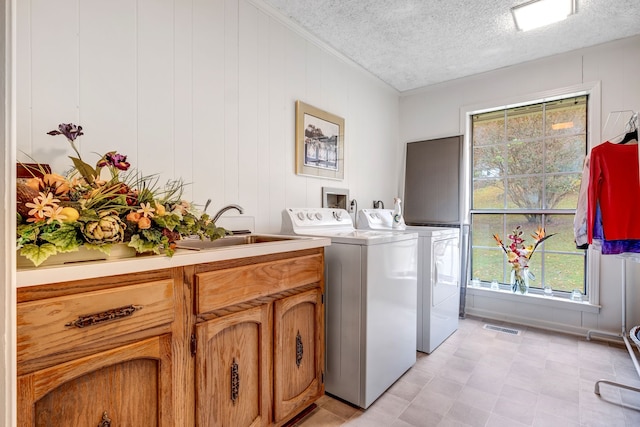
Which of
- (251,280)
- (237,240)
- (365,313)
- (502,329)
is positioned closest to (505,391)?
(365,313)

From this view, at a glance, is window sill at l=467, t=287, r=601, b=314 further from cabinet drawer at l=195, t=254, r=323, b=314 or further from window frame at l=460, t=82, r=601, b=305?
cabinet drawer at l=195, t=254, r=323, b=314

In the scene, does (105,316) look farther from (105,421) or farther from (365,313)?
(365,313)

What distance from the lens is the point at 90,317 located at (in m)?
0.89

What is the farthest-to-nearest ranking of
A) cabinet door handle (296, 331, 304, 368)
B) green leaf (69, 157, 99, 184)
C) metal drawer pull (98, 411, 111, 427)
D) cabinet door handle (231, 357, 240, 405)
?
cabinet door handle (296, 331, 304, 368)
cabinet door handle (231, 357, 240, 405)
green leaf (69, 157, 99, 184)
metal drawer pull (98, 411, 111, 427)

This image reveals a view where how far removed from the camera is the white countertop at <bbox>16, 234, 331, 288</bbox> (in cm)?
79

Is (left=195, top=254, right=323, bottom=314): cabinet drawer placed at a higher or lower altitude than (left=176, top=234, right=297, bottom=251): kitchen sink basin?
lower

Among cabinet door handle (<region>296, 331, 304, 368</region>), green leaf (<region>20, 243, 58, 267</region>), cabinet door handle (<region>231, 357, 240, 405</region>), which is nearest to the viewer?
green leaf (<region>20, 243, 58, 267</region>)

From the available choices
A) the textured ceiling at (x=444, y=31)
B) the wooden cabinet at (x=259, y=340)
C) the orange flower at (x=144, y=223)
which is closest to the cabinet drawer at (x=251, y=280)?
the wooden cabinet at (x=259, y=340)

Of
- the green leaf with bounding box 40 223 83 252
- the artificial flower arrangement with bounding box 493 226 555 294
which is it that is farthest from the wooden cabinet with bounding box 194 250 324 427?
the artificial flower arrangement with bounding box 493 226 555 294

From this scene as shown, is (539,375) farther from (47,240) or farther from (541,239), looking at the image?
(47,240)

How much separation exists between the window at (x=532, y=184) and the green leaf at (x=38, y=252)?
356 centimetres

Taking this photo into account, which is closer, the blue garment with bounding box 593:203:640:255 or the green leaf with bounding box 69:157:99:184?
the green leaf with bounding box 69:157:99:184

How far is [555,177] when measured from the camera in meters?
3.03

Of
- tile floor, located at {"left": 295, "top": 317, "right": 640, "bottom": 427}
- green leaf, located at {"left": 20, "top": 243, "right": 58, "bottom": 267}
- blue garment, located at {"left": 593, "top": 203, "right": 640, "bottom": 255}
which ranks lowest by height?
tile floor, located at {"left": 295, "top": 317, "right": 640, "bottom": 427}
